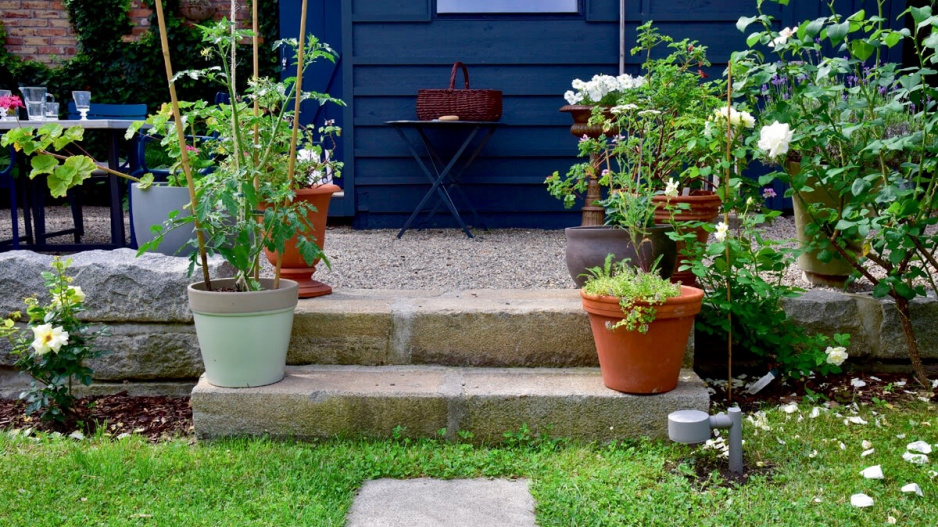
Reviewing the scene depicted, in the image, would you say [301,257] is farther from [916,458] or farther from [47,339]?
[916,458]

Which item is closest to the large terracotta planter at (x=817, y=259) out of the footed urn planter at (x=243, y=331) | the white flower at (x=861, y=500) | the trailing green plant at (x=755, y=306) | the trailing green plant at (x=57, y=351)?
the trailing green plant at (x=755, y=306)

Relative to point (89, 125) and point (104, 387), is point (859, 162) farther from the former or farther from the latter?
point (89, 125)

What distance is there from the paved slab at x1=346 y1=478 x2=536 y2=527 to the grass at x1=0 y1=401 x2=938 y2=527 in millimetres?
37

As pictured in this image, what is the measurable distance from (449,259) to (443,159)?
4.84ft

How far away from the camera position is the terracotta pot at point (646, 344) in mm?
A: 2322

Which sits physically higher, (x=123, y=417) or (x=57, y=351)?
(x=57, y=351)

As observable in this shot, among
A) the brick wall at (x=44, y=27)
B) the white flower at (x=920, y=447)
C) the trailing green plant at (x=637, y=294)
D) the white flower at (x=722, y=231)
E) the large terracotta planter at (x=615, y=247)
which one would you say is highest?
the brick wall at (x=44, y=27)

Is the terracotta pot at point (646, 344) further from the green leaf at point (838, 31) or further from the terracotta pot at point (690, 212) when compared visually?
the green leaf at point (838, 31)

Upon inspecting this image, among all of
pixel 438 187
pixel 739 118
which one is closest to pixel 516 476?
pixel 739 118

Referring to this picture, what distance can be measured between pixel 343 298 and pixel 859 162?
168 cm

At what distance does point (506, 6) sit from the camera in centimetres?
512

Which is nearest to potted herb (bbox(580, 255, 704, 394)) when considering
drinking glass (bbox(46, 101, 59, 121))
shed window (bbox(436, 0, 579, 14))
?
shed window (bbox(436, 0, 579, 14))

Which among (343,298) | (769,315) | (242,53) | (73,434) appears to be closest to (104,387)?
(73,434)

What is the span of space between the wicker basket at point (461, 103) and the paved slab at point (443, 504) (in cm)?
289
